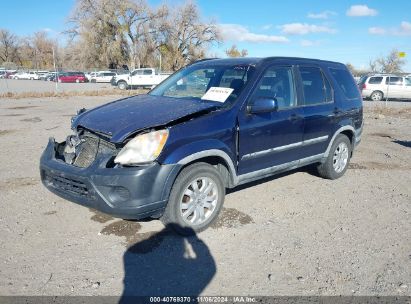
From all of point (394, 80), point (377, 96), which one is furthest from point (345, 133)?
point (394, 80)

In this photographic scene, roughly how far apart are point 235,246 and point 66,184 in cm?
184

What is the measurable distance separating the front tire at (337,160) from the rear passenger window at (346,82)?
715 mm

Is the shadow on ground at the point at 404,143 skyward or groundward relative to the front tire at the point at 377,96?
groundward

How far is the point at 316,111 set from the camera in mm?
5223

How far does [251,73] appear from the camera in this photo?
14.7ft

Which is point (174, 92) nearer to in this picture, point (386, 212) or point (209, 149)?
point (209, 149)

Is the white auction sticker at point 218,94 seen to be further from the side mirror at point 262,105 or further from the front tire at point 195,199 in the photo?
the front tire at point 195,199

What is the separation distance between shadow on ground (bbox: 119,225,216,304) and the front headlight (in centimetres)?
80

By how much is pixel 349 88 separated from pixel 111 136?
421 centimetres

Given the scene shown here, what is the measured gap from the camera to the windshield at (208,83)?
4.40 meters

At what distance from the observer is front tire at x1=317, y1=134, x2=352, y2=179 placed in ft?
19.1

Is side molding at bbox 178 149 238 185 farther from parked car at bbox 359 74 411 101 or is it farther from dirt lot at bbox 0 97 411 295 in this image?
parked car at bbox 359 74 411 101

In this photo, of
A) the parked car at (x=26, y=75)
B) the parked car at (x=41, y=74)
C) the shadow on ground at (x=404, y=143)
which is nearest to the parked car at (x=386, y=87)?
the shadow on ground at (x=404, y=143)

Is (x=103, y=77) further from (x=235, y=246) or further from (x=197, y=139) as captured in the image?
(x=235, y=246)
